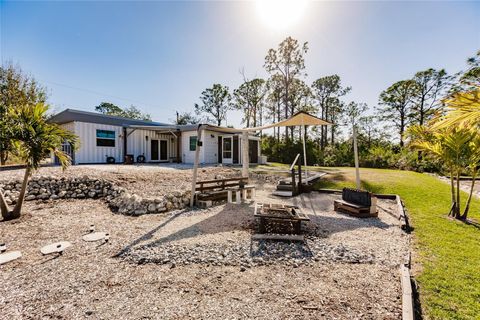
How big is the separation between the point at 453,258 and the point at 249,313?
3399mm

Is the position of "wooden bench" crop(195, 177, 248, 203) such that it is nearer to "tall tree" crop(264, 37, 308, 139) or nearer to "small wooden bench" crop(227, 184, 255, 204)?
"small wooden bench" crop(227, 184, 255, 204)

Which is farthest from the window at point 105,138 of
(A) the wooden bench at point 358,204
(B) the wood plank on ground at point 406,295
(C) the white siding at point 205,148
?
(B) the wood plank on ground at point 406,295

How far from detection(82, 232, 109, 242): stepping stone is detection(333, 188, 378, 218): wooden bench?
5.82 meters

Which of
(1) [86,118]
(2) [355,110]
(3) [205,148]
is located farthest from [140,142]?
(2) [355,110]

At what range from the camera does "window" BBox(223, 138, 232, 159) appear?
53.2 ft

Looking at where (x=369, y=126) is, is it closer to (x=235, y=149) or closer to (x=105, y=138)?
(x=235, y=149)

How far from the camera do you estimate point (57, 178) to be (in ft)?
24.8

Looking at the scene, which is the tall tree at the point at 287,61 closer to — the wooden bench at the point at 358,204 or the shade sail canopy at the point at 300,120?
the shade sail canopy at the point at 300,120

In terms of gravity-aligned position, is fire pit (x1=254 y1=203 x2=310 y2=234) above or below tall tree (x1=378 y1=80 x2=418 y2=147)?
below

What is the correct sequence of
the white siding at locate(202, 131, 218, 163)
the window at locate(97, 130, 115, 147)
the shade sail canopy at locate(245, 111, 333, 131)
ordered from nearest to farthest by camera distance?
the shade sail canopy at locate(245, 111, 333, 131)
the window at locate(97, 130, 115, 147)
the white siding at locate(202, 131, 218, 163)

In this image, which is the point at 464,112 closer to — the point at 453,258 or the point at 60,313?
the point at 453,258

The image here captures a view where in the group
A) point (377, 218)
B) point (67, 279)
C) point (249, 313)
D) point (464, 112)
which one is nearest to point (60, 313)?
point (67, 279)

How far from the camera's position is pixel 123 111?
42.5 meters

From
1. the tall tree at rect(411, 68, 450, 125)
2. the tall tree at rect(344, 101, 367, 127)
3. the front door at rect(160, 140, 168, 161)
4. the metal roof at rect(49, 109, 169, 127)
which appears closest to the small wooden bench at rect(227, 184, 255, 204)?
the metal roof at rect(49, 109, 169, 127)
